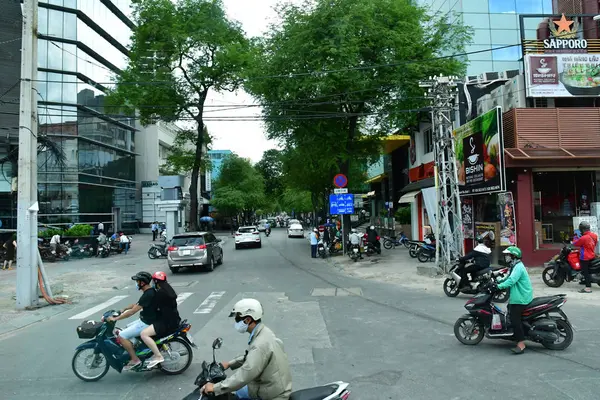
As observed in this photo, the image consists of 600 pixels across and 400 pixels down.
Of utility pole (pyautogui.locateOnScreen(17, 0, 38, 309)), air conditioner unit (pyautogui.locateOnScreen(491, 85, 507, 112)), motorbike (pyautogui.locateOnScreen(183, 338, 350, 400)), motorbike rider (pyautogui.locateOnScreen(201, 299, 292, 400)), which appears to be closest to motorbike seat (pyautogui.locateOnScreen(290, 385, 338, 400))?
motorbike (pyautogui.locateOnScreen(183, 338, 350, 400))

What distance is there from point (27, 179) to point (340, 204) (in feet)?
46.9

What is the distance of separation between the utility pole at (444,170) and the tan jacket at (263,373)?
12.6m

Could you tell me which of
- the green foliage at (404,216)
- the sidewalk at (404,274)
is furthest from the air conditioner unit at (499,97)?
the green foliage at (404,216)

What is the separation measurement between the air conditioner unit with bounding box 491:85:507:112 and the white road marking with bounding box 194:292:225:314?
46.1 feet

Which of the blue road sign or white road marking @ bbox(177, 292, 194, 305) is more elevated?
the blue road sign

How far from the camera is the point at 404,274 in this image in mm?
16906

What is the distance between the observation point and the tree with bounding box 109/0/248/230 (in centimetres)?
2938

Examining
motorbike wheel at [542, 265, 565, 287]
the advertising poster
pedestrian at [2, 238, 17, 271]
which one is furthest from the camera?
pedestrian at [2, 238, 17, 271]

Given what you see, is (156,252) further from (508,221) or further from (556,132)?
(556,132)

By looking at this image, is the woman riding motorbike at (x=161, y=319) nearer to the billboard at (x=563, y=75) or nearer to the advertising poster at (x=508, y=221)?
the advertising poster at (x=508, y=221)

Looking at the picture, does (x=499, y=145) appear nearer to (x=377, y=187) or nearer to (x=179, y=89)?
(x=179, y=89)

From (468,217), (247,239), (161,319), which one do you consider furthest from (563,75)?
(247,239)

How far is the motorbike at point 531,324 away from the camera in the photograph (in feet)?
22.6

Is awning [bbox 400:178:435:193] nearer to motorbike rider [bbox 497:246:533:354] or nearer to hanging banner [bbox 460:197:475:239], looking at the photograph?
hanging banner [bbox 460:197:475:239]
